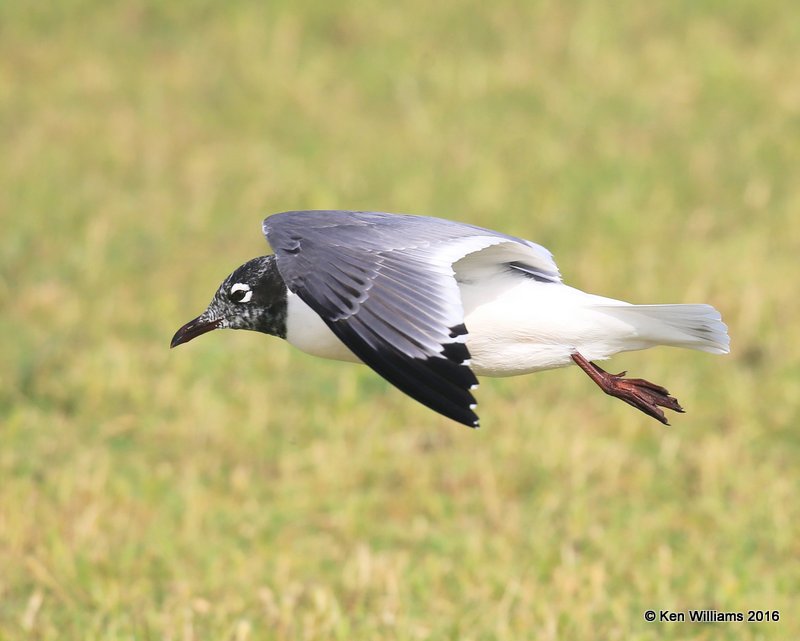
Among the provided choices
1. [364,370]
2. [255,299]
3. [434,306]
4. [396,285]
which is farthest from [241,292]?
[364,370]

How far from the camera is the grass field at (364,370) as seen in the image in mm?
5266

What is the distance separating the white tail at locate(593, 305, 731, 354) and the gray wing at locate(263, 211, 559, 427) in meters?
0.30

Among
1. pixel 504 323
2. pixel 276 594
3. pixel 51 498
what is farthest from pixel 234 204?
pixel 504 323

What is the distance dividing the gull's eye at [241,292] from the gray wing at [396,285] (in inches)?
8.1

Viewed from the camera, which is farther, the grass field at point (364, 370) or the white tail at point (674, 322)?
the grass field at point (364, 370)

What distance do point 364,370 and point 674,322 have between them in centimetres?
345

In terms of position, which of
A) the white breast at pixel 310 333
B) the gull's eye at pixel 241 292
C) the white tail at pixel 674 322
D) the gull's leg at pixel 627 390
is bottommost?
the gull's leg at pixel 627 390

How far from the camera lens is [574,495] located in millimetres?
6094

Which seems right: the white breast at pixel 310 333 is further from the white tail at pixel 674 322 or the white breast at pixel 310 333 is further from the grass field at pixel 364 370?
the grass field at pixel 364 370

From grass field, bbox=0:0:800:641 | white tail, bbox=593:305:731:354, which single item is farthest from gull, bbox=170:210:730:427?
grass field, bbox=0:0:800:641

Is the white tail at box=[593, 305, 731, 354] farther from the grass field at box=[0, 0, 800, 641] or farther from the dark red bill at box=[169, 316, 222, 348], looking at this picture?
the grass field at box=[0, 0, 800, 641]

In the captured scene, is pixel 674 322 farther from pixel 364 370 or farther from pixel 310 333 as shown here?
pixel 364 370

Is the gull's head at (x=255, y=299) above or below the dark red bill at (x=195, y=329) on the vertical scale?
above

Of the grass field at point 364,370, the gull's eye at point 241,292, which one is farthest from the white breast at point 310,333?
the grass field at point 364,370
